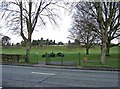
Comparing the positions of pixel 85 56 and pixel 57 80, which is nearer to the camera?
pixel 57 80

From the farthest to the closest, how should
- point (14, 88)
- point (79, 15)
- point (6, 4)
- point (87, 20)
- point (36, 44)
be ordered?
1. point (36, 44)
2. point (79, 15)
3. point (87, 20)
4. point (6, 4)
5. point (14, 88)

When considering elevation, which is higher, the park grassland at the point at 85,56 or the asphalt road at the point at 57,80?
the park grassland at the point at 85,56

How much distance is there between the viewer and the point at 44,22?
2989cm

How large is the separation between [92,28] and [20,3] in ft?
55.8

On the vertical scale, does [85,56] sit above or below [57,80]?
above

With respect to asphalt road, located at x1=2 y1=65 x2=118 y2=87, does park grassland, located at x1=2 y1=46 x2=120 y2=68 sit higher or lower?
higher

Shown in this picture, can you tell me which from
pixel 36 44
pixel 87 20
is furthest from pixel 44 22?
pixel 36 44

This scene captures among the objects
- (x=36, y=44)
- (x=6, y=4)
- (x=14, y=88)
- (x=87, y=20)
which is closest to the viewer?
(x=14, y=88)

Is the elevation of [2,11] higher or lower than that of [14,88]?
higher

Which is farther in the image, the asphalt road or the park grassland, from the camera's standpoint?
the park grassland

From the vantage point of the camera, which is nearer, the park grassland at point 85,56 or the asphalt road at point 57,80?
the asphalt road at point 57,80

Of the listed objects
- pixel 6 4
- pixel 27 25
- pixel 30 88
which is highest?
pixel 6 4

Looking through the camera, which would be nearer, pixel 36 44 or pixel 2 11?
pixel 2 11

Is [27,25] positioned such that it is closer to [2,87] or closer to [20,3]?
[20,3]
